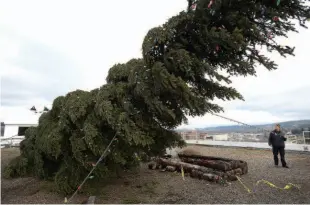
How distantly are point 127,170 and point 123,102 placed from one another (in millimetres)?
3977

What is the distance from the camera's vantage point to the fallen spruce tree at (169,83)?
6.13 metres

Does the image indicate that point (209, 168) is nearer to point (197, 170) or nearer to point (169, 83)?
point (197, 170)

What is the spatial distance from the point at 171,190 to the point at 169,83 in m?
3.44

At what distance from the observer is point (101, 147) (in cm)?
688

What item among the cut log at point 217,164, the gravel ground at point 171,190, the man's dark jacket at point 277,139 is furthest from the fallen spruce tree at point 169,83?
the man's dark jacket at point 277,139

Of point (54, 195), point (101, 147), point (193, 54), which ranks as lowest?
point (54, 195)

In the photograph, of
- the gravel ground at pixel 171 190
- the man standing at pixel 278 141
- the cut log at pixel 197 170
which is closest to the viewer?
the gravel ground at pixel 171 190

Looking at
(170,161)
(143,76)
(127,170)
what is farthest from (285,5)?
(127,170)

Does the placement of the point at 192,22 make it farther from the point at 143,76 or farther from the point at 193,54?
the point at 143,76

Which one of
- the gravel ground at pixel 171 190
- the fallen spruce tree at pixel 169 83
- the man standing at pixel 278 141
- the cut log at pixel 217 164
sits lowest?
the gravel ground at pixel 171 190

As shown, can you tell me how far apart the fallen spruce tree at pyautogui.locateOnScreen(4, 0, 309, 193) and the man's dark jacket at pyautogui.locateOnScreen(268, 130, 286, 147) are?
5.10 meters

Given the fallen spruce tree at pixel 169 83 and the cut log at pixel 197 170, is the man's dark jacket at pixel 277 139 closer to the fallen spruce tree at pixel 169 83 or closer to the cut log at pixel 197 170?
the cut log at pixel 197 170

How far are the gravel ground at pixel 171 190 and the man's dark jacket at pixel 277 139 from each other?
1.17m

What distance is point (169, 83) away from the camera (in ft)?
19.3
